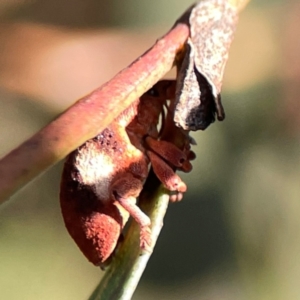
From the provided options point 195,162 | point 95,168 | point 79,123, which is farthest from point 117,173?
point 195,162

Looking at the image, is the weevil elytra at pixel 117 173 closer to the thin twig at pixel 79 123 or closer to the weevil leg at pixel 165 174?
the weevil leg at pixel 165 174

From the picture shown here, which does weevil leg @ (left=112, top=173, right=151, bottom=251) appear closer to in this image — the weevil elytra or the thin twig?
the weevil elytra

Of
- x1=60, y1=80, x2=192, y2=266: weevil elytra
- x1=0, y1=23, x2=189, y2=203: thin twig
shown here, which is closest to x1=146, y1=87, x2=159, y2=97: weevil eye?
x1=60, y1=80, x2=192, y2=266: weevil elytra

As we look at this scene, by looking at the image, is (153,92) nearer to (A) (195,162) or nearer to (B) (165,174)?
(B) (165,174)

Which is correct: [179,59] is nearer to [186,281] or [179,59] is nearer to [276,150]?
[276,150]

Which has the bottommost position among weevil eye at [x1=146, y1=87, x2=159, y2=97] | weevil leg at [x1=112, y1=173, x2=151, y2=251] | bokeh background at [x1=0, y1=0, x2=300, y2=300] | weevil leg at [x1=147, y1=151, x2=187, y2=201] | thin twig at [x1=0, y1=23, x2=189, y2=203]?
thin twig at [x1=0, y1=23, x2=189, y2=203]

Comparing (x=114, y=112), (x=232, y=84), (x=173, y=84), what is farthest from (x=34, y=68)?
(x=114, y=112)

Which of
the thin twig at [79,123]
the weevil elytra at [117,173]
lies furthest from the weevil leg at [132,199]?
the thin twig at [79,123]
